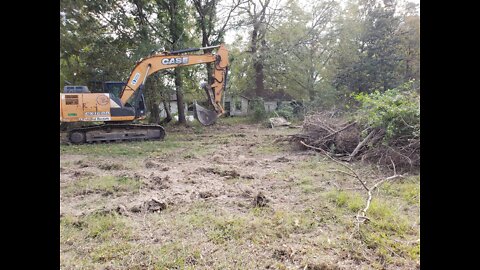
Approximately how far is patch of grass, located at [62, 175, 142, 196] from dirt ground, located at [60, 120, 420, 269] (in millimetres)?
18

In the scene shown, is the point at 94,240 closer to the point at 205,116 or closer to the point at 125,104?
the point at 125,104

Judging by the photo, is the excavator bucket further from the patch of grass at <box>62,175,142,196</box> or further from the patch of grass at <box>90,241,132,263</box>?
the patch of grass at <box>90,241,132,263</box>

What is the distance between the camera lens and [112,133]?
9500mm

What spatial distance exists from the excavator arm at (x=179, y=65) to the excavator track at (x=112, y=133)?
995mm

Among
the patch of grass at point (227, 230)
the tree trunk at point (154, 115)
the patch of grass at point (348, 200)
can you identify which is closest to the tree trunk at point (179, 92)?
the tree trunk at point (154, 115)

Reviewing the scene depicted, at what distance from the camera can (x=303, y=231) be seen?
9.93 feet

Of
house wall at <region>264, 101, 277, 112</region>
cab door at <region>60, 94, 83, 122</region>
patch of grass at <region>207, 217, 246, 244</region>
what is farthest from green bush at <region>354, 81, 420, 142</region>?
house wall at <region>264, 101, 277, 112</region>

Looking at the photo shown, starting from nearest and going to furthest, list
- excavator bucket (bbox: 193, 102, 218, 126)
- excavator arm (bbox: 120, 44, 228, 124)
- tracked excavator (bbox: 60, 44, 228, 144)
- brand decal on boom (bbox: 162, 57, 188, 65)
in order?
tracked excavator (bbox: 60, 44, 228, 144), excavator arm (bbox: 120, 44, 228, 124), brand decal on boom (bbox: 162, 57, 188, 65), excavator bucket (bbox: 193, 102, 218, 126)

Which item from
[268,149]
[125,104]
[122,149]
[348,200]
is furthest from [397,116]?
[125,104]

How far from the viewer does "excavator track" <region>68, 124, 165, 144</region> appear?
9172mm
